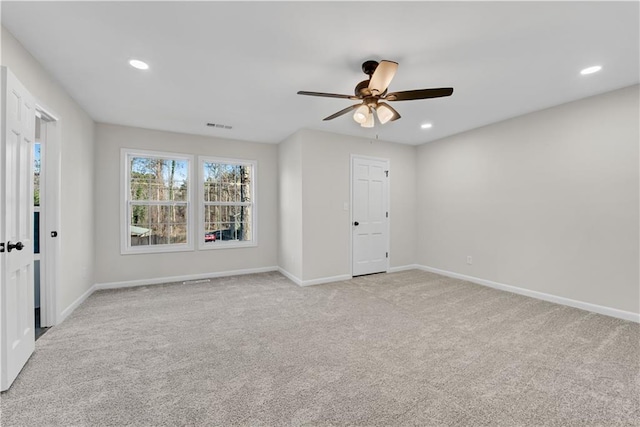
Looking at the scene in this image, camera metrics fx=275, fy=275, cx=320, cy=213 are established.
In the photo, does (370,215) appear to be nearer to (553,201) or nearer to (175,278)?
(553,201)

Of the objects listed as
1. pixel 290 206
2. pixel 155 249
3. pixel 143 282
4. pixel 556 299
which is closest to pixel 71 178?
pixel 155 249

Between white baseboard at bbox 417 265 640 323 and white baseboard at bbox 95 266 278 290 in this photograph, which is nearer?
white baseboard at bbox 417 265 640 323

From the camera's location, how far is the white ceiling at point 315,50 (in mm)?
1876

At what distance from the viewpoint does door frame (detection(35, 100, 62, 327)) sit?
285 cm

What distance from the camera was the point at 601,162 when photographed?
10.4 ft

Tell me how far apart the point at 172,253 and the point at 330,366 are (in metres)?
3.59

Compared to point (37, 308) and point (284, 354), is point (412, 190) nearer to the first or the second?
point (284, 354)

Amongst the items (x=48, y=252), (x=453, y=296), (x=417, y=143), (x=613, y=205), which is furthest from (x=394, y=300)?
(x=48, y=252)

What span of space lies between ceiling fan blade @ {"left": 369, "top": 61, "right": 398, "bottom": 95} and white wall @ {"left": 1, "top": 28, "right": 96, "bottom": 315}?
2.87 m

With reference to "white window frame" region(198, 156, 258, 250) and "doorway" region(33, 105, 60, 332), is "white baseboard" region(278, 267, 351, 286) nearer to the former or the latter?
"white window frame" region(198, 156, 258, 250)

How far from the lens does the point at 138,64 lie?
2.53 m

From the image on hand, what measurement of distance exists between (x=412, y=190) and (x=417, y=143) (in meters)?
0.94

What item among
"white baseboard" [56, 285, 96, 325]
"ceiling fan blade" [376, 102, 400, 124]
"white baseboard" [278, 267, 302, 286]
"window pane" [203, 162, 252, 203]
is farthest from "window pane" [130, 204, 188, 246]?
"ceiling fan blade" [376, 102, 400, 124]

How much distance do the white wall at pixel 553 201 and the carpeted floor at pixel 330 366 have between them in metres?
0.47
